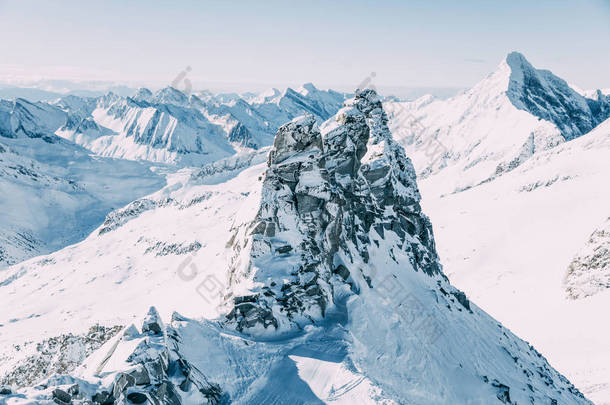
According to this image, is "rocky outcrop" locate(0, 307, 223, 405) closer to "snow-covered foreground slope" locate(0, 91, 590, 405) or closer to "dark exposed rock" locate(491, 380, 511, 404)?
"snow-covered foreground slope" locate(0, 91, 590, 405)

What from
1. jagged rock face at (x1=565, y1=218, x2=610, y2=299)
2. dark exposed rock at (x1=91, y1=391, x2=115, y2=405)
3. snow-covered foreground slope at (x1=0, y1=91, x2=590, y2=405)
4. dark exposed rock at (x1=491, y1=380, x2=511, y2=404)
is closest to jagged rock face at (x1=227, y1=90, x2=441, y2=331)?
snow-covered foreground slope at (x1=0, y1=91, x2=590, y2=405)

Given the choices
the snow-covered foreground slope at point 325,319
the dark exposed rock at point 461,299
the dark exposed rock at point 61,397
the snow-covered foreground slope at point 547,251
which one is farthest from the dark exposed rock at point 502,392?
the dark exposed rock at point 61,397

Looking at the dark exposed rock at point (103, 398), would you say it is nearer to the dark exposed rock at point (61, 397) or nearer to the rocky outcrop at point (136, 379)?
the rocky outcrop at point (136, 379)

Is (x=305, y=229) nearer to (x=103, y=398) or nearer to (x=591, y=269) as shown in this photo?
(x=103, y=398)

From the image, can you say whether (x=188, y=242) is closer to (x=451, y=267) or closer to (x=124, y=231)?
(x=124, y=231)

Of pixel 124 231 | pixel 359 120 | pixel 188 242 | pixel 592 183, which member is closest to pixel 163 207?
pixel 124 231

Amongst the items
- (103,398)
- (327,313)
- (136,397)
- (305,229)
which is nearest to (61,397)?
(103,398)
